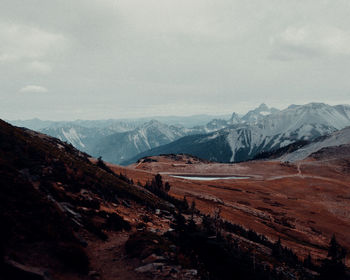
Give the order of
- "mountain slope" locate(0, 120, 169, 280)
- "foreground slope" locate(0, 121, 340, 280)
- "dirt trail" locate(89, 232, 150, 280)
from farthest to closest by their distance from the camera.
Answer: "dirt trail" locate(89, 232, 150, 280) → "foreground slope" locate(0, 121, 340, 280) → "mountain slope" locate(0, 120, 169, 280)

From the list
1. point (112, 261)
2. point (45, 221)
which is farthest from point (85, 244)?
point (45, 221)

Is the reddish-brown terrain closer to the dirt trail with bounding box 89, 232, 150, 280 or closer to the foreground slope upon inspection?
the foreground slope

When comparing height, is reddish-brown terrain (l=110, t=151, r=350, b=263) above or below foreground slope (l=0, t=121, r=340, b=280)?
below

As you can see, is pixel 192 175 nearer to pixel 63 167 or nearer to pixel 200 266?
pixel 63 167

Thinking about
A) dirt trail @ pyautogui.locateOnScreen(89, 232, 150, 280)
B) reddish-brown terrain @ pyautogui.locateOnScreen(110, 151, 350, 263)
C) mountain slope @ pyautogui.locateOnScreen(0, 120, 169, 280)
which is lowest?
reddish-brown terrain @ pyautogui.locateOnScreen(110, 151, 350, 263)

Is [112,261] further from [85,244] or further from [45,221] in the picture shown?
[45,221]

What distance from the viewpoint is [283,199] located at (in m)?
85.8

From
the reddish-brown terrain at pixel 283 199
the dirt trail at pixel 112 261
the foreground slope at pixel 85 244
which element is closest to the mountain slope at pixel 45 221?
the foreground slope at pixel 85 244

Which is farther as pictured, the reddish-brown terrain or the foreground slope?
the reddish-brown terrain

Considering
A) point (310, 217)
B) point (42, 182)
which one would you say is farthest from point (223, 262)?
point (310, 217)

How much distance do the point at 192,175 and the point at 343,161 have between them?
4429 inches

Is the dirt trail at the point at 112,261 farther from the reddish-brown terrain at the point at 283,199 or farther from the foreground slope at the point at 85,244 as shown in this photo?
the reddish-brown terrain at the point at 283,199

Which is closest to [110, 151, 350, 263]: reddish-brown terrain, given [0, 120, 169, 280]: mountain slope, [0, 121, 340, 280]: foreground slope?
[0, 121, 340, 280]: foreground slope

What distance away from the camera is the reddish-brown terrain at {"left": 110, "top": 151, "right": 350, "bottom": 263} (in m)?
47.8
